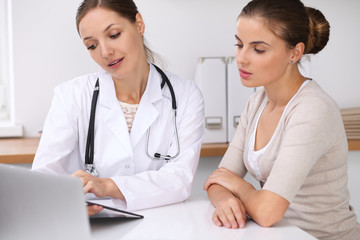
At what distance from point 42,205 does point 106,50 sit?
2.98 feet

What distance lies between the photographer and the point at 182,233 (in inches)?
39.9

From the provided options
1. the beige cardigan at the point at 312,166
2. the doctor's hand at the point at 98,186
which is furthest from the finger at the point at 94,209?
the beige cardigan at the point at 312,166

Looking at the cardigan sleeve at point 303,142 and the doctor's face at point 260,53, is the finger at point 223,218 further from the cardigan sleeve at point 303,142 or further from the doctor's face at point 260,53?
the doctor's face at point 260,53

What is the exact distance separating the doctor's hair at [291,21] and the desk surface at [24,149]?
3.14 ft

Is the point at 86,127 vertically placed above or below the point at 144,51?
below

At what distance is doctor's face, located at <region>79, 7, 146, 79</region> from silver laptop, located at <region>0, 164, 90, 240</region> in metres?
0.84

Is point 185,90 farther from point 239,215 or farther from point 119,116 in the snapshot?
point 239,215

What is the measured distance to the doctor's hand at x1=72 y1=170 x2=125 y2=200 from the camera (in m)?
1.21

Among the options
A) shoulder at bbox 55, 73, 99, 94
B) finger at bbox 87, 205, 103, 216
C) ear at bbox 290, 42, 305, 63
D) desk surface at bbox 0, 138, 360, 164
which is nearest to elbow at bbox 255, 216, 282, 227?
finger at bbox 87, 205, 103, 216

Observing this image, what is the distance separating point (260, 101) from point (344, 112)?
1.19 metres

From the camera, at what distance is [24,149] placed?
7.10 feet

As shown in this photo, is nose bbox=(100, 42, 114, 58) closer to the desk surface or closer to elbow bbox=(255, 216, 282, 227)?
elbow bbox=(255, 216, 282, 227)

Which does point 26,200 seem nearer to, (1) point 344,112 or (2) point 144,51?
(2) point 144,51

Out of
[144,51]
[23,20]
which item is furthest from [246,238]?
[23,20]
